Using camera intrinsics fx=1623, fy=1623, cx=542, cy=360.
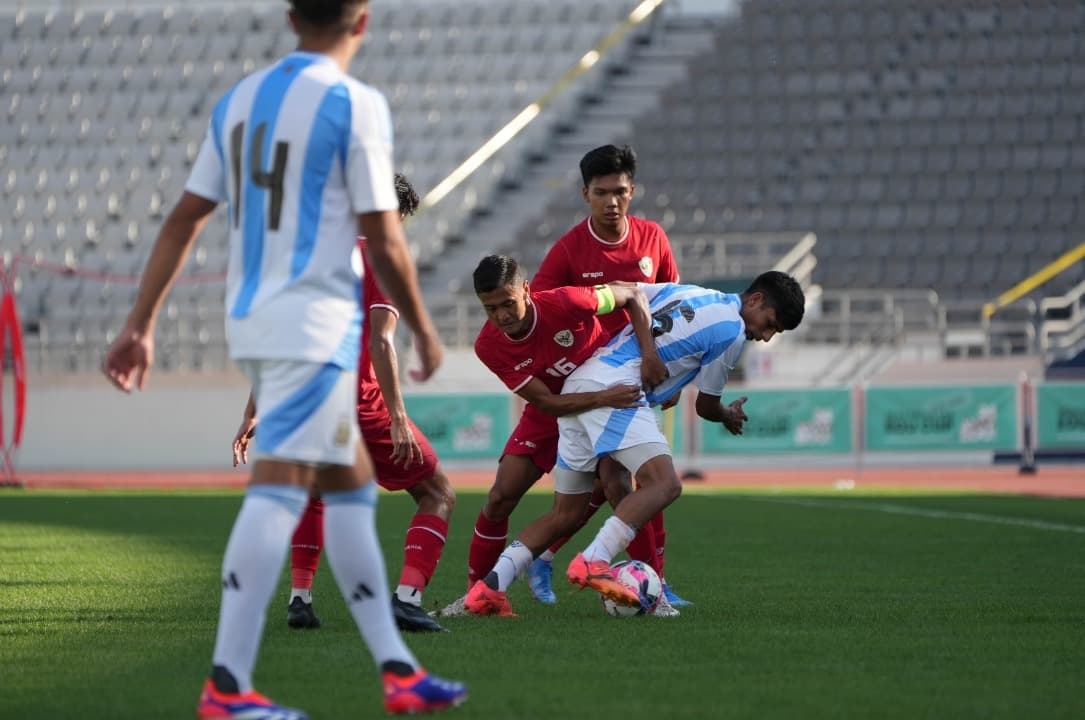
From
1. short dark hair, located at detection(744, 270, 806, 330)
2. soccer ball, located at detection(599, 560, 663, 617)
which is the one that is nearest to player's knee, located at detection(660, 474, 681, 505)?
soccer ball, located at detection(599, 560, 663, 617)

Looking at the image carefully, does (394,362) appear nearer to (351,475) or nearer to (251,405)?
(251,405)

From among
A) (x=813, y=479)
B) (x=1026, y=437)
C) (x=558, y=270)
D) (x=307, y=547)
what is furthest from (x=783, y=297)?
(x=1026, y=437)

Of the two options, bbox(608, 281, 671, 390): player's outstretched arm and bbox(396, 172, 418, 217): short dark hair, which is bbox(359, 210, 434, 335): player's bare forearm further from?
bbox(608, 281, 671, 390): player's outstretched arm

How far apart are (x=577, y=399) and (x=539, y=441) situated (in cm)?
65

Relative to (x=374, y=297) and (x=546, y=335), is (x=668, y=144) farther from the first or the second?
(x=374, y=297)

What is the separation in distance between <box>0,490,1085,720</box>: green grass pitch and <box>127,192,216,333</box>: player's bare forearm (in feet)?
3.36

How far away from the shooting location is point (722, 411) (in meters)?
6.84

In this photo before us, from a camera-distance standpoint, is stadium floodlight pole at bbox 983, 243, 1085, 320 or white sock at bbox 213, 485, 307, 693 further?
stadium floodlight pole at bbox 983, 243, 1085, 320

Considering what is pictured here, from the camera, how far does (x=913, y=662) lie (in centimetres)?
511

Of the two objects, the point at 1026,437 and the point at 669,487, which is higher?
the point at 669,487

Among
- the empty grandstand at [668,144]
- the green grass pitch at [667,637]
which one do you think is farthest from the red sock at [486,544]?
the empty grandstand at [668,144]

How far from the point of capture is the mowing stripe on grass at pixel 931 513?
11711mm

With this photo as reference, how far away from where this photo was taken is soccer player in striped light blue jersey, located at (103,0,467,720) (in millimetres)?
3961

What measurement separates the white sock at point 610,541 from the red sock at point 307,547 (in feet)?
3.46
